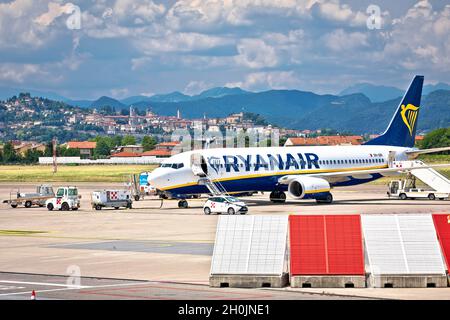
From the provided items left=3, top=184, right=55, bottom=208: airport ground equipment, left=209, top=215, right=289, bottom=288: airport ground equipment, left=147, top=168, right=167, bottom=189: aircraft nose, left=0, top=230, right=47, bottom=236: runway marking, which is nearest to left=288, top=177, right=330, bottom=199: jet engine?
left=147, top=168, right=167, bottom=189: aircraft nose

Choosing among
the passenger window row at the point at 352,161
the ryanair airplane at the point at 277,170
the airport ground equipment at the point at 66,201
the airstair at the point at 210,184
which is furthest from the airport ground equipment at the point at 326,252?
the passenger window row at the point at 352,161

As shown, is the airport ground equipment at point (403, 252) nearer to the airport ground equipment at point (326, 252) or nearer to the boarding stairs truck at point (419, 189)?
the airport ground equipment at point (326, 252)

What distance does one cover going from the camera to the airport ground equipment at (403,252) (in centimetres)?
3238

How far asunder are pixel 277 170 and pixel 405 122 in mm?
19300

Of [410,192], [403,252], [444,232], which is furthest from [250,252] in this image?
[410,192]

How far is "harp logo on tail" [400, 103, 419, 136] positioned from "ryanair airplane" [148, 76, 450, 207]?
3.29 meters

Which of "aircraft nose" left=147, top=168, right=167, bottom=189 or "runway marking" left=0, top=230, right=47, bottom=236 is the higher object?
"aircraft nose" left=147, top=168, right=167, bottom=189

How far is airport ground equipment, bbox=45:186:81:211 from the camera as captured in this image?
8075 cm

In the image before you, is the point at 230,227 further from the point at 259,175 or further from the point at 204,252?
the point at 259,175

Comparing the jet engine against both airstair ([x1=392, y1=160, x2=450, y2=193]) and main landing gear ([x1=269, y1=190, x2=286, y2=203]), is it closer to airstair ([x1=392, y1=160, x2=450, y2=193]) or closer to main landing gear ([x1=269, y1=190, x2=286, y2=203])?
main landing gear ([x1=269, y1=190, x2=286, y2=203])

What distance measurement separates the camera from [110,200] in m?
81.5

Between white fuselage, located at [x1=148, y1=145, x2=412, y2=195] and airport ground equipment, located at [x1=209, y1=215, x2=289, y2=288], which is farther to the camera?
white fuselage, located at [x1=148, y1=145, x2=412, y2=195]
